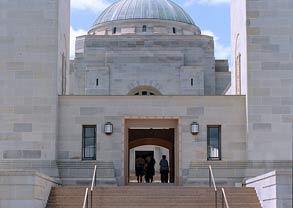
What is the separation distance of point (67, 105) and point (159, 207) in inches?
252

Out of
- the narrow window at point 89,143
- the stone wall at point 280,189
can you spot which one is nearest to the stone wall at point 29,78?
the narrow window at point 89,143

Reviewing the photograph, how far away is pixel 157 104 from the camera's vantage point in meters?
24.1

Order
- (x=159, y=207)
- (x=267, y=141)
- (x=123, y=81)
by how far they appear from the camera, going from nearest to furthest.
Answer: (x=159, y=207)
(x=267, y=141)
(x=123, y=81)

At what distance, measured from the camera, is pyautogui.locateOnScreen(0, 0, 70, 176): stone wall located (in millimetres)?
23453

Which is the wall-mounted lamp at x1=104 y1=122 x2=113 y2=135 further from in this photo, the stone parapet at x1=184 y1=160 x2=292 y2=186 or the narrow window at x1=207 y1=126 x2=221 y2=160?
the narrow window at x1=207 y1=126 x2=221 y2=160

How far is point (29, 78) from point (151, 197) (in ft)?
21.9

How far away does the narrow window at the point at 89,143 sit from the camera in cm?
2395

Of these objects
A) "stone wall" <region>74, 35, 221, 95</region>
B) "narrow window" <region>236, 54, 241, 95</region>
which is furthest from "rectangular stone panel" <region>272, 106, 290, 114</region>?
"stone wall" <region>74, 35, 221, 95</region>

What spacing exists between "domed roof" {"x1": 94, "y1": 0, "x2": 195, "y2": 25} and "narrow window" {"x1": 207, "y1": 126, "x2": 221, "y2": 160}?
24404mm

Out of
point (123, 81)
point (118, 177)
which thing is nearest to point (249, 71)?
point (118, 177)

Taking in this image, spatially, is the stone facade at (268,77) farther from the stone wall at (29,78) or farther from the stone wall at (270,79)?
the stone wall at (29,78)

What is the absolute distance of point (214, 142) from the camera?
78.7ft

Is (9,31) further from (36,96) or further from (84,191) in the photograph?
(84,191)

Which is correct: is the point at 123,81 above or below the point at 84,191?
above
